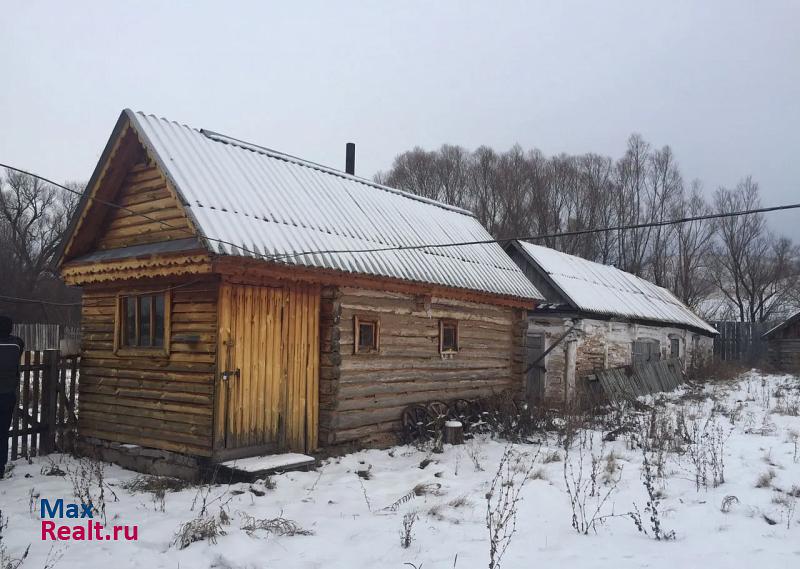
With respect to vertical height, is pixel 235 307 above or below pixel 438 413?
above

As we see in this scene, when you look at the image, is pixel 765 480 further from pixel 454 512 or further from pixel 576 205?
pixel 576 205

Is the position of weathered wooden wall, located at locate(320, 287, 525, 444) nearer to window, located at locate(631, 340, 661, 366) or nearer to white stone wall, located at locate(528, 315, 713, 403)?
white stone wall, located at locate(528, 315, 713, 403)

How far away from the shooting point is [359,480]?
889 cm

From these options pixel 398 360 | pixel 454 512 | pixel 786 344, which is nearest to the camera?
pixel 454 512

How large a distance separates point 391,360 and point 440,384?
64.3 inches

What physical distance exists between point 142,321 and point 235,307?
205 cm

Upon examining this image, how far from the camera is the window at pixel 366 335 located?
1108 centimetres

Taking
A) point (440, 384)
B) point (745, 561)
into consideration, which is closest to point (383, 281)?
point (440, 384)

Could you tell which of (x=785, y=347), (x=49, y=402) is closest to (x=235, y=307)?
(x=49, y=402)

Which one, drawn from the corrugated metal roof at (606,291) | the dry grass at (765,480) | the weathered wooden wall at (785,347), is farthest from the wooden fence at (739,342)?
the dry grass at (765,480)

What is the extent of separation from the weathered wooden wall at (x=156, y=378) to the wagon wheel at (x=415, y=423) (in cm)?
405

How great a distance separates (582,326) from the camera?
60.3ft

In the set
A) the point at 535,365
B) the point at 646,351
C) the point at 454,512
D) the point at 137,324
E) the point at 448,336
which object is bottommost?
the point at 454,512

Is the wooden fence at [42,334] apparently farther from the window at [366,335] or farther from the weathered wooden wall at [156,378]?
the window at [366,335]
